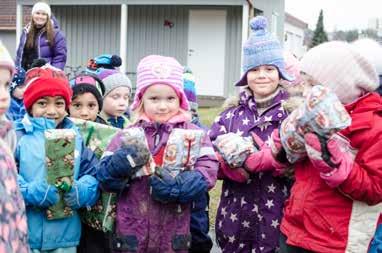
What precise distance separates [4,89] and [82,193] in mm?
1481

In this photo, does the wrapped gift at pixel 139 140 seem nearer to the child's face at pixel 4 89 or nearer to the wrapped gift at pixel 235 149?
the wrapped gift at pixel 235 149

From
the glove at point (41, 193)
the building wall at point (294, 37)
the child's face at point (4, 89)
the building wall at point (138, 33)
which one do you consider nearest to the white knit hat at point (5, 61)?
the child's face at point (4, 89)

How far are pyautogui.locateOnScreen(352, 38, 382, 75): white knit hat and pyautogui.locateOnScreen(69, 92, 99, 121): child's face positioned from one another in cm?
185

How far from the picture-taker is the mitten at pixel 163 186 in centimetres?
316

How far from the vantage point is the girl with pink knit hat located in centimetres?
318

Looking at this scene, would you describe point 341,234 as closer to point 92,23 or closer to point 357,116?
point 357,116

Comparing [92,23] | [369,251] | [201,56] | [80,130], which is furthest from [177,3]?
[369,251]

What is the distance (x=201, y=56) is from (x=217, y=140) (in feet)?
47.6

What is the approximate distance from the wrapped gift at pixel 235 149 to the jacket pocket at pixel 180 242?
0.51 meters

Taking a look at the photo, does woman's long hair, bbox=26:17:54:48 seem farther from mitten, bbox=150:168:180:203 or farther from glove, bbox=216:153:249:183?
mitten, bbox=150:168:180:203

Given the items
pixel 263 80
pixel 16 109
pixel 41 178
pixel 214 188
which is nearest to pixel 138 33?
pixel 214 188

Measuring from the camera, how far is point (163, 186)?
315 centimetres

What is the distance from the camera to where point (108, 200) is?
349cm

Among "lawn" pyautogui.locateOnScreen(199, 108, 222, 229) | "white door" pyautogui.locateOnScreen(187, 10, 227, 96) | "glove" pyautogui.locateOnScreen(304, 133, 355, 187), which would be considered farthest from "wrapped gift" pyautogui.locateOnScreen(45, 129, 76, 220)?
"white door" pyautogui.locateOnScreen(187, 10, 227, 96)
